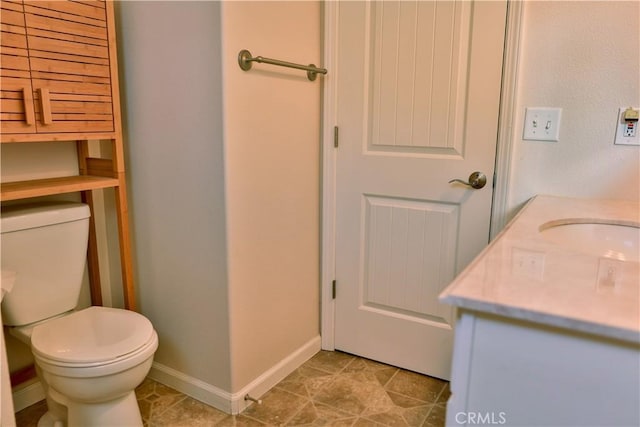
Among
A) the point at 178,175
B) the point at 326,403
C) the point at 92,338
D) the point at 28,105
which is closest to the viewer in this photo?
the point at 28,105

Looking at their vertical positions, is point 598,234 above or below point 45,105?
below

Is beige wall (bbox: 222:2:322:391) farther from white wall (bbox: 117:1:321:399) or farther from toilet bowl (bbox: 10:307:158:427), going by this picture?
toilet bowl (bbox: 10:307:158:427)

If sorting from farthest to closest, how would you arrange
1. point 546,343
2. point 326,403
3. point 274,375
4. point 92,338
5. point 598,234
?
→ point 274,375 → point 326,403 → point 92,338 → point 598,234 → point 546,343

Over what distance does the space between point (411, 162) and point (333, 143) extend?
1.23ft

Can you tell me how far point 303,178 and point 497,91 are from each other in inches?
33.9

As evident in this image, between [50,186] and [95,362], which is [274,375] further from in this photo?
[50,186]

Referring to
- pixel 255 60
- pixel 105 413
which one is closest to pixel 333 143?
pixel 255 60

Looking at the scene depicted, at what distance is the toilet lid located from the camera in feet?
5.04

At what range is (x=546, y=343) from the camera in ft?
2.57

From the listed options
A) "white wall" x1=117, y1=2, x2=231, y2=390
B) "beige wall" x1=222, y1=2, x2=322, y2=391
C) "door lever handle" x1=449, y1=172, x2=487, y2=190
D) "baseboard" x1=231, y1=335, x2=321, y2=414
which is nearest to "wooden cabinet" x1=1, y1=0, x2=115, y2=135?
"white wall" x1=117, y1=2, x2=231, y2=390

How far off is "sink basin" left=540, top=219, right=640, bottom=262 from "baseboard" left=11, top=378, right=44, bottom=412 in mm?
1971

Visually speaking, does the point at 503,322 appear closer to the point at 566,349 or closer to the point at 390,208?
the point at 566,349

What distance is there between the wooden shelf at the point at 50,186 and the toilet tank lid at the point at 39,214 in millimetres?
72
